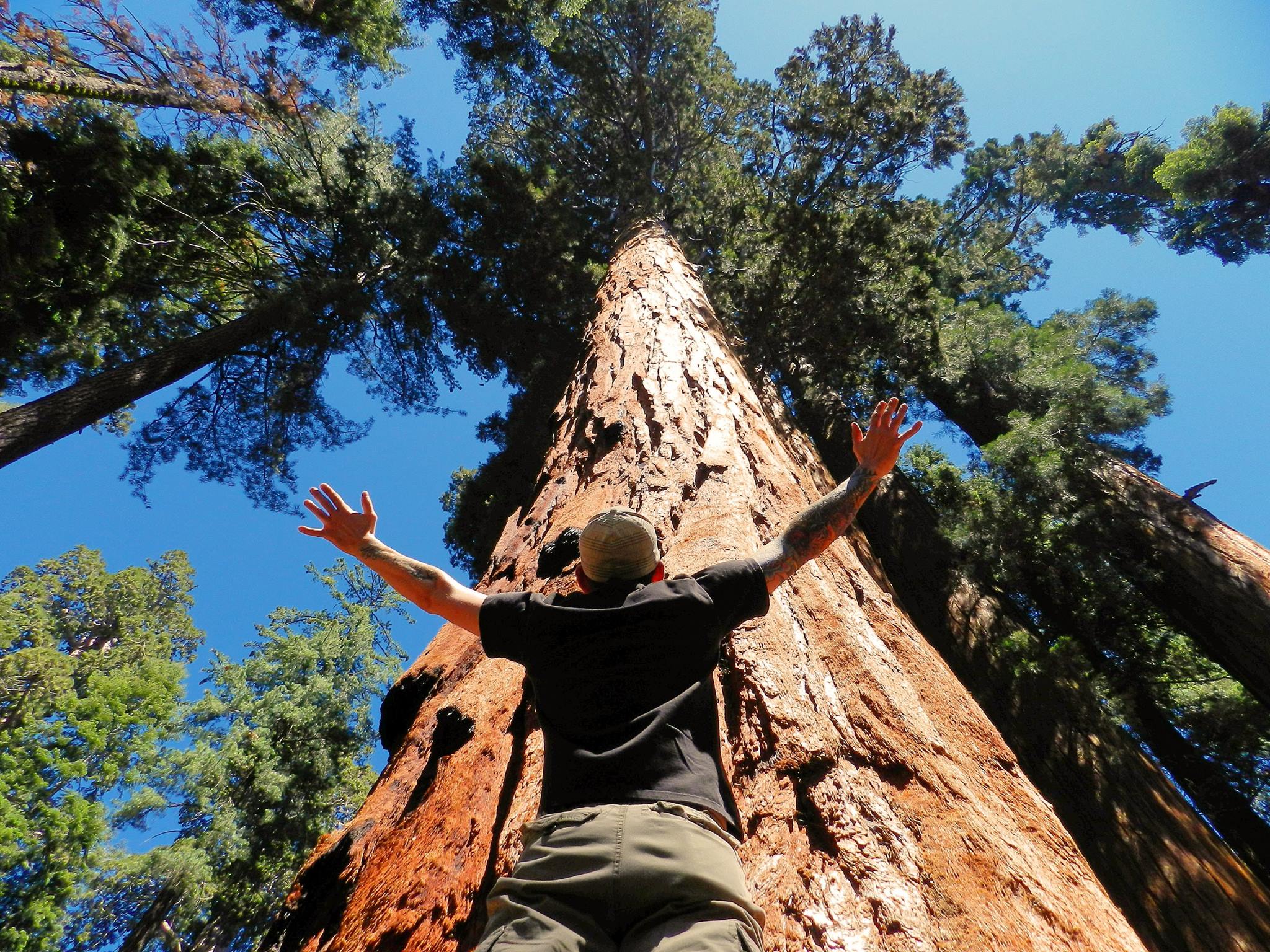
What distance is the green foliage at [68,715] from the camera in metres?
14.2

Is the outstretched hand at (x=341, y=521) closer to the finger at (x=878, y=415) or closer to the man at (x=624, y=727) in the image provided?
the man at (x=624, y=727)

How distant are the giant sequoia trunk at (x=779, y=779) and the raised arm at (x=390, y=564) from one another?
0.56 meters

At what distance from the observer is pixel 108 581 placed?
19891 millimetres

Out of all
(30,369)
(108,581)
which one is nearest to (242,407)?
(30,369)

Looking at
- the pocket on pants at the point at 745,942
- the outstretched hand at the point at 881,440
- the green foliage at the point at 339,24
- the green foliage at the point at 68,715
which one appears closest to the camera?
the pocket on pants at the point at 745,942

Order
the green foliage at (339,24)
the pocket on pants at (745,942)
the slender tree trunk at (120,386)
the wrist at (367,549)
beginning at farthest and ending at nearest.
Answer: the green foliage at (339,24) < the slender tree trunk at (120,386) < the wrist at (367,549) < the pocket on pants at (745,942)

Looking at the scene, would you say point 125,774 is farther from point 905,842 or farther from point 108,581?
point 905,842

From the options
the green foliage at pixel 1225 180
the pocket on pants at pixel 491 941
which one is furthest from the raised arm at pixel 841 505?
the green foliage at pixel 1225 180

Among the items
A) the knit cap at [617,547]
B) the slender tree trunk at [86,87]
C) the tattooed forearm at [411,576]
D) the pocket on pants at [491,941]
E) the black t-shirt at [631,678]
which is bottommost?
the pocket on pants at [491,941]

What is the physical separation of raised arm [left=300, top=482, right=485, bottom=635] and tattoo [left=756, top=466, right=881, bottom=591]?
83cm

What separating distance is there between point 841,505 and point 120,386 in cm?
796

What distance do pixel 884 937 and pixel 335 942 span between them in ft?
4.79

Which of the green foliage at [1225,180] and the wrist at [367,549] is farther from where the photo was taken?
the green foliage at [1225,180]

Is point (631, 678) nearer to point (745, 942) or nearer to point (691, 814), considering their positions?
point (691, 814)
